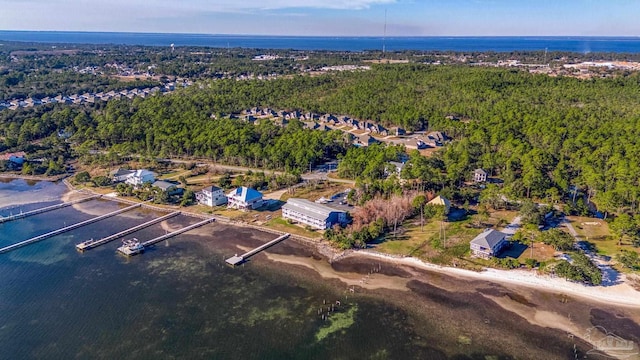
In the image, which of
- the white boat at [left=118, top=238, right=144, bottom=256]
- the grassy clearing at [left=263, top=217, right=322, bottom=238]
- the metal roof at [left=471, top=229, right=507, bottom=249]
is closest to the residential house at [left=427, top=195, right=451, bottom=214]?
the metal roof at [left=471, top=229, right=507, bottom=249]

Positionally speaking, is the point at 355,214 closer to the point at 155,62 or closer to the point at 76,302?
the point at 76,302

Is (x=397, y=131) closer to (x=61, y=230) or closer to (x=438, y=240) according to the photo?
(x=438, y=240)

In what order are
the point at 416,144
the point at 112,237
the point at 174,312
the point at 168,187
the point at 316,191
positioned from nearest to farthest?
the point at 174,312
the point at 112,237
the point at 168,187
the point at 316,191
the point at 416,144

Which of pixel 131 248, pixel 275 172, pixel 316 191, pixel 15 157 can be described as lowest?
pixel 131 248

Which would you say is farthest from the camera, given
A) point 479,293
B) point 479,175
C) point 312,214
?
point 479,175

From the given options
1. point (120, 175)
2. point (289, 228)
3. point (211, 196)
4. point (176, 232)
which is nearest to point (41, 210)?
point (120, 175)

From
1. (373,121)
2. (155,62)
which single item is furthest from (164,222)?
(155,62)
